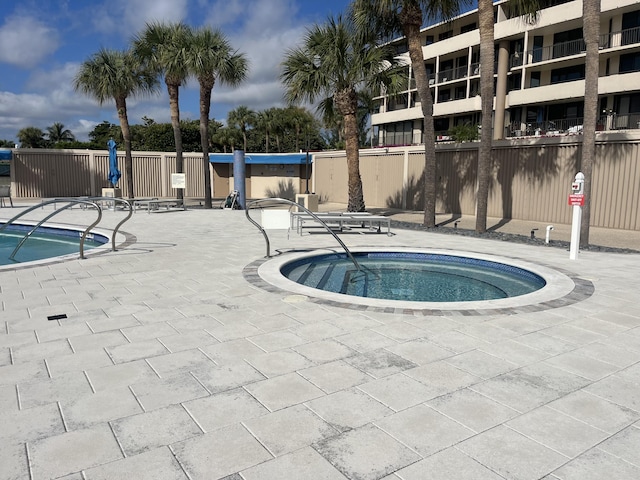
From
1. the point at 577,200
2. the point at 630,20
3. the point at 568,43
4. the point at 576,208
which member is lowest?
the point at 576,208

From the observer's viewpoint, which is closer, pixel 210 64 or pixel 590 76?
pixel 590 76

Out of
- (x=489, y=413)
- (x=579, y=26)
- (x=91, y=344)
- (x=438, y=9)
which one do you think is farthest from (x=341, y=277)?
(x=579, y=26)

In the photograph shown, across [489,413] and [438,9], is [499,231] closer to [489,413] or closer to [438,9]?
[438,9]

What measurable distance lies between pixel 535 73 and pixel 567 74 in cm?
237

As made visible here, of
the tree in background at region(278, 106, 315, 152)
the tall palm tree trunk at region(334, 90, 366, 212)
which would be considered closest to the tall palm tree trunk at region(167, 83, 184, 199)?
the tall palm tree trunk at region(334, 90, 366, 212)

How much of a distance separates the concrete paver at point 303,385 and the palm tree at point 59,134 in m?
80.4

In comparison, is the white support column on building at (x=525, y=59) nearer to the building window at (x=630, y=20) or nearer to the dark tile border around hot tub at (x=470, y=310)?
the building window at (x=630, y=20)

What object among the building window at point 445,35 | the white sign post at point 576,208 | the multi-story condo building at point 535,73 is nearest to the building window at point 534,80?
the multi-story condo building at point 535,73

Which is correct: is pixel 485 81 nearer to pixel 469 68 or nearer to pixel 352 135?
pixel 352 135

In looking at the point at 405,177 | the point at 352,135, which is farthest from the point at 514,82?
the point at 352,135

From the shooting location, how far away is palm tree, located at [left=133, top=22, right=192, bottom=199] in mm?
19547

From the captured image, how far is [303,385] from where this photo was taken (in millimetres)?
3752

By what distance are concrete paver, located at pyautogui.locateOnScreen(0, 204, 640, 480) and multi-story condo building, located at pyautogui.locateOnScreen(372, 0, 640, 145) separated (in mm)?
22916

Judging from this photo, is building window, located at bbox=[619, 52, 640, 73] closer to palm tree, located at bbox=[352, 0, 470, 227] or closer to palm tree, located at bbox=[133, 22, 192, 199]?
palm tree, located at bbox=[352, 0, 470, 227]
